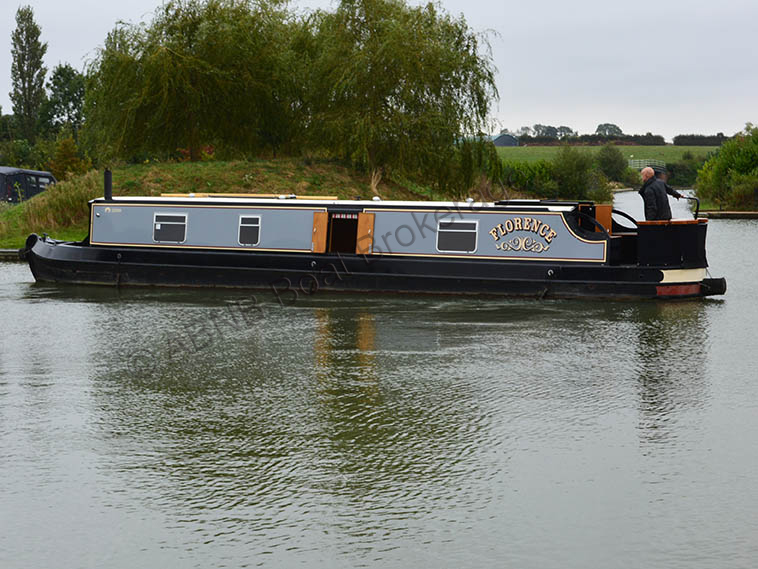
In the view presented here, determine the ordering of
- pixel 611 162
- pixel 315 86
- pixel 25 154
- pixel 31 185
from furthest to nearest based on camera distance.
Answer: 1. pixel 611 162
2. pixel 25 154
3. pixel 31 185
4. pixel 315 86

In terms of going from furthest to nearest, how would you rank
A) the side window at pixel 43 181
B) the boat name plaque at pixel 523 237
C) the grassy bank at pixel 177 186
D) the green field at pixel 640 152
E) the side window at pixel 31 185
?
the green field at pixel 640 152 → the side window at pixel 43 181 → the side window at pixel 31 185 → the grassy bank at pixel 177 186 → the boat name plaque at pixel 523 237

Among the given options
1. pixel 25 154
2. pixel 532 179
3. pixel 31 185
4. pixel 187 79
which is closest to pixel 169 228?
pixel 187 79

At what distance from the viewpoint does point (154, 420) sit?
8.11 meters

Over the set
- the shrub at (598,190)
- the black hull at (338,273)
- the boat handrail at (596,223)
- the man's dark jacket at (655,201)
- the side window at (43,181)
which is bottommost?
the black hull at (338,273)

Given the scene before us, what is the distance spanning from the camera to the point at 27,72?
84375 millimetres

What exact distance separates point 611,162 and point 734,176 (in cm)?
3442

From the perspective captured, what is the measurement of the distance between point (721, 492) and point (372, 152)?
28.8 metres

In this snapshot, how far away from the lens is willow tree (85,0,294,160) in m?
33.4

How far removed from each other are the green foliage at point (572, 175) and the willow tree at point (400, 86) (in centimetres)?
2036

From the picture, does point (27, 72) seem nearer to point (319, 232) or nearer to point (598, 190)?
point (598, 190)

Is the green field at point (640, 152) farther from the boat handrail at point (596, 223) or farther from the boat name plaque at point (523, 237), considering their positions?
the boat name plaque at point (523, 237)

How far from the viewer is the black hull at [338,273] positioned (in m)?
16.7

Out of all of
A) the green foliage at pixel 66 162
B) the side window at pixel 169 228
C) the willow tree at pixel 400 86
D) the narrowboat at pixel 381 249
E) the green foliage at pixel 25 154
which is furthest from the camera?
the green foliage at pixel 25 154

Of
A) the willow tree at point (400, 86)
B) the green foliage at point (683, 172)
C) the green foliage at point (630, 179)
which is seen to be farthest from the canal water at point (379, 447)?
the green foliage at point (683, 172)
